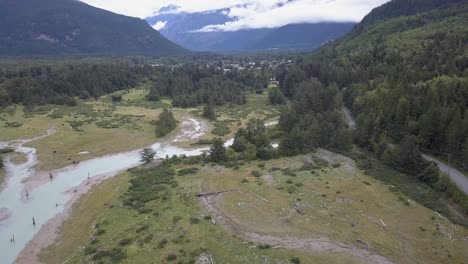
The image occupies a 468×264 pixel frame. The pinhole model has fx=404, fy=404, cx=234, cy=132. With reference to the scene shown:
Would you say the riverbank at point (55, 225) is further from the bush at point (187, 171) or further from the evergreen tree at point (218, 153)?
the evergreen tree at point (218, 153)

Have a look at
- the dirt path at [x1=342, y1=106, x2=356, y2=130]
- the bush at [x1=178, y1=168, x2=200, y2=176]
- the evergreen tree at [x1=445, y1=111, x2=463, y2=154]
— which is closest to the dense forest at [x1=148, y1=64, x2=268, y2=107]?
the dirt path at [x1=342, y1=106, x2=356, y2=130]

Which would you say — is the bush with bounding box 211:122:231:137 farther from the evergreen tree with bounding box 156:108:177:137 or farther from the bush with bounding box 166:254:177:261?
the bush with bounding box 166:254:177:261

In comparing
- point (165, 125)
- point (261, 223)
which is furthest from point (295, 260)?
point (165, 125)

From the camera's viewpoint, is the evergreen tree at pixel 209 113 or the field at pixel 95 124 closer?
the field at pixel 95 124

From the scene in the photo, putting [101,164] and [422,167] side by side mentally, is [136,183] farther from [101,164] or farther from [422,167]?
[422,167]

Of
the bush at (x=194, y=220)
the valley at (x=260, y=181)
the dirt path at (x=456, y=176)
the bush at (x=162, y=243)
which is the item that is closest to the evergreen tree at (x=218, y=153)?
the valley at (x=260, y=181)

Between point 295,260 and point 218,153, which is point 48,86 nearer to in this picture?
point 218,153
